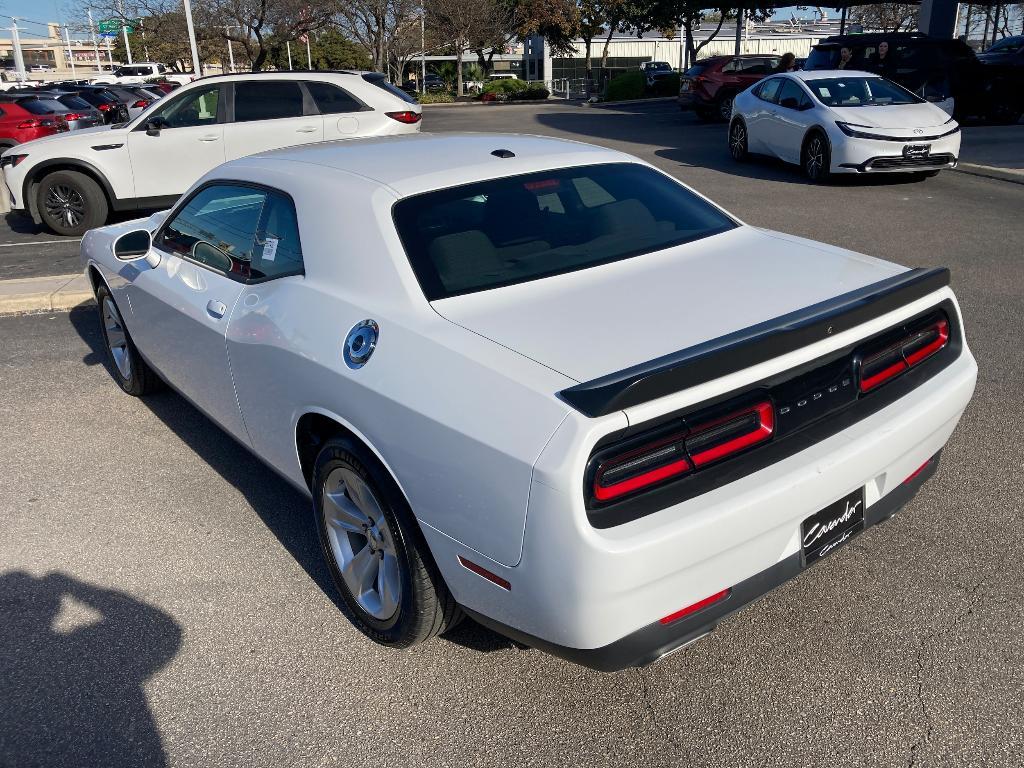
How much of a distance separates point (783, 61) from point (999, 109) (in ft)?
24.2

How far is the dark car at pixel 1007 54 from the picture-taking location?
1984 cm

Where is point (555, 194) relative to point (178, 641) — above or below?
above

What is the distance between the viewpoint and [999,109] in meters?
19.7

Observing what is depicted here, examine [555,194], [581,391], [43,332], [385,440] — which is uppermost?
[555,194]

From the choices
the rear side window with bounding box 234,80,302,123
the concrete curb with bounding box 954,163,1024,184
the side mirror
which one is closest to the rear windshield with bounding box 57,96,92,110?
the rear side window with bounding box 234,80,302,123

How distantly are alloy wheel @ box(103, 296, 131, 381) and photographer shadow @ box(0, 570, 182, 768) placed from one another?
2063mm

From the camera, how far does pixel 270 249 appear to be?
3662 mm

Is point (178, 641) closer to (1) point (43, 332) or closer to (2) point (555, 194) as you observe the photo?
(2) point (555, 194)

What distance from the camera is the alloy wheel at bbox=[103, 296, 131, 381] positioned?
5.49m

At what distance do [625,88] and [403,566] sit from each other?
41286mm

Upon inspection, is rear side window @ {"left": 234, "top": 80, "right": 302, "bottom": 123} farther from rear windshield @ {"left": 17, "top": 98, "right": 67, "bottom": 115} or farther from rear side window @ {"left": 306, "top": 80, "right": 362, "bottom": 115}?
rear windshield @ {"left": 17, "top": 98, "right": 67, "bottom": 115}

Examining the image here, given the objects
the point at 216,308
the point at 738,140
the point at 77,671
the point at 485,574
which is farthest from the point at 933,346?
the point at 738,140

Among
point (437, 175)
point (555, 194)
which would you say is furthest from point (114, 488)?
point (555, 194)

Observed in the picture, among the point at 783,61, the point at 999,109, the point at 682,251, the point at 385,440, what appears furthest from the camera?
the point at 783,61
